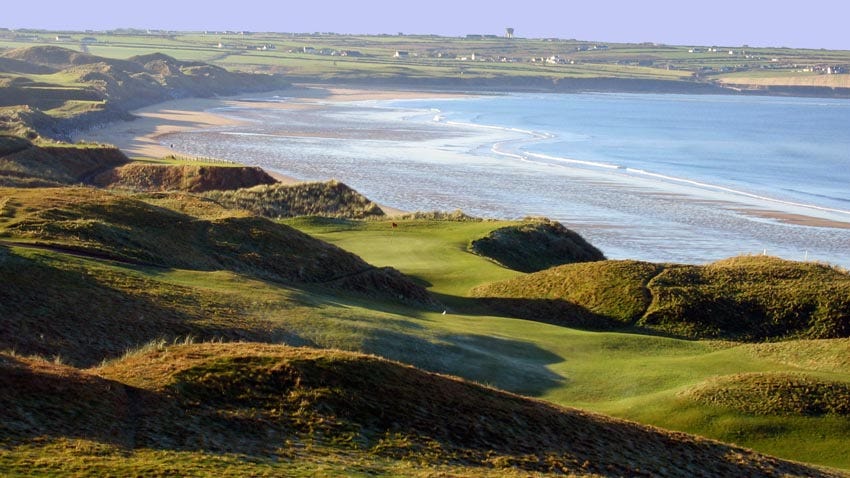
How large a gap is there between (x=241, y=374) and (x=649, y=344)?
12411 mm

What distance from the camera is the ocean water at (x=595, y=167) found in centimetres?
5338

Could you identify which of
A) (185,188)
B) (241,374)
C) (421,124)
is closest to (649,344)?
(241,374)

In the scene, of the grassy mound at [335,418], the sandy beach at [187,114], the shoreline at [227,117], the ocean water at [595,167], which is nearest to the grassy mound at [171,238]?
the grassy mound at [335,418]

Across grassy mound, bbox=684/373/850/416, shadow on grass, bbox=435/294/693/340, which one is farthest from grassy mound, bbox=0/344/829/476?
shadow on grass, bbox=435/294/693/340

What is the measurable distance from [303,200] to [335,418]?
3651cm

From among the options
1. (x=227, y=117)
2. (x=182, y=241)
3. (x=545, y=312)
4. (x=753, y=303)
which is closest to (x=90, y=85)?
(x=227, y=117)

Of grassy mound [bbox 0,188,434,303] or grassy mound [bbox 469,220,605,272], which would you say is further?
grassy mound [bbox 469,220,605,272]

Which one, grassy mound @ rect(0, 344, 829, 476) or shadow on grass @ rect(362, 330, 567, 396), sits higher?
grassy mound @ rect(0, 344, 829, 476)

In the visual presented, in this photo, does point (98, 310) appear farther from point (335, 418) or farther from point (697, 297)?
point (697, 297)

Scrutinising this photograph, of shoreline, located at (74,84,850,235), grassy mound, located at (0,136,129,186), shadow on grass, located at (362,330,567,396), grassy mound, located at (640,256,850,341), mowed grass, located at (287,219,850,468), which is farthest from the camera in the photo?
shoreline, located at (74,84,850,235)

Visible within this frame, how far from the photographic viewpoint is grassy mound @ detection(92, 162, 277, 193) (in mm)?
50281

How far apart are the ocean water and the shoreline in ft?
4.03

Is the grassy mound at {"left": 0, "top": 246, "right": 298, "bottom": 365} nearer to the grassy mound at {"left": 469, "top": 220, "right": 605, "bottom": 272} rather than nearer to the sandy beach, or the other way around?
the grassy mound at {"left": 469, "top": 220, "right": 605, "bottom": 272}

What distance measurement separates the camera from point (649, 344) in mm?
23656
